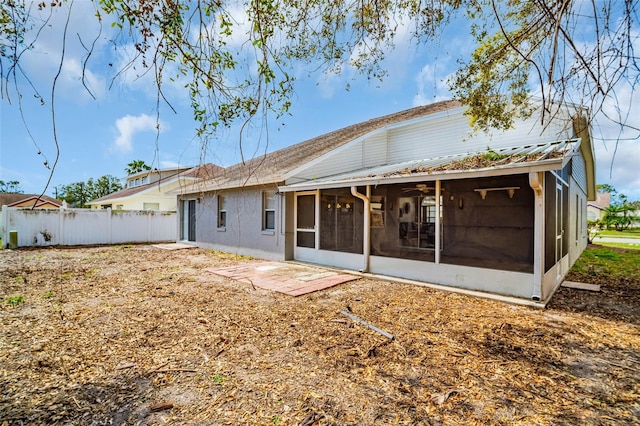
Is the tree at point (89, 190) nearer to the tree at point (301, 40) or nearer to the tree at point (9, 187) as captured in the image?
the tree at point (9, 187)

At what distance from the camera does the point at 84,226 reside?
14477 millimetres

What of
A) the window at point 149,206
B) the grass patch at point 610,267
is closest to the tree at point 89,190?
the window at point 149,206

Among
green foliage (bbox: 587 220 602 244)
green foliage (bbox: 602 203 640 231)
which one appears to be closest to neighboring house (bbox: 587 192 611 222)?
green foliage (bbox: 602 203 640 231)

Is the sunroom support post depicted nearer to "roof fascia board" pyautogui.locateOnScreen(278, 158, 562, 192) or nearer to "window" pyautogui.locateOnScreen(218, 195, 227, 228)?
"roof fascia board" pyautogui.locateOnScreen(278, 158, 562, 192)

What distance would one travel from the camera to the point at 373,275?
7.57 meters

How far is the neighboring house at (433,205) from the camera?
5.92 m

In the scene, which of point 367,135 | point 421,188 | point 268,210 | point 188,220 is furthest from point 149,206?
point 421,188

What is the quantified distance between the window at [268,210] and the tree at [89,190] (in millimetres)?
38736

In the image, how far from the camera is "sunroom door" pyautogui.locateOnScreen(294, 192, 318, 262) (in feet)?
30.5

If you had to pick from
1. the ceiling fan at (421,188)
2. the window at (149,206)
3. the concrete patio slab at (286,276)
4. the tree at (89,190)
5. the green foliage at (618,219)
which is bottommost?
the concrete patio slab at (286,276)

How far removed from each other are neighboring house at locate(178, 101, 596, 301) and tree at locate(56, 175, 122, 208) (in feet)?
122

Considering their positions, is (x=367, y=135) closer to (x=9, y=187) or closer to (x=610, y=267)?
(x=610, y=267)

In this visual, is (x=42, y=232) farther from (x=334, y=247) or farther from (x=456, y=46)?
(x=456, y=46)

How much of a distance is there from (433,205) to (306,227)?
3900 millimetres
